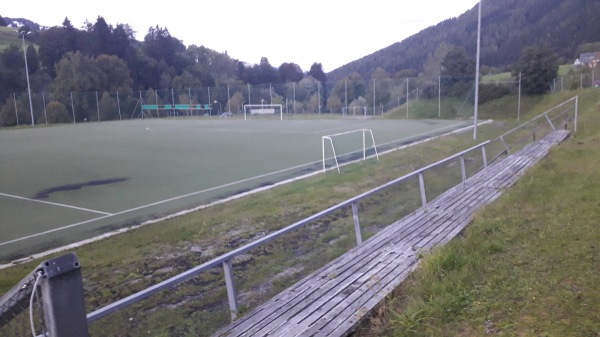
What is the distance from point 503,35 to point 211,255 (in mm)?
110114

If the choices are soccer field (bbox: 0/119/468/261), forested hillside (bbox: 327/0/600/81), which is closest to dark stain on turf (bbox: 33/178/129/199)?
soccer field (bbox: 0/119/468/261)

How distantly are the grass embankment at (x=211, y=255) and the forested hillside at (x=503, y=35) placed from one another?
7932 centimetres

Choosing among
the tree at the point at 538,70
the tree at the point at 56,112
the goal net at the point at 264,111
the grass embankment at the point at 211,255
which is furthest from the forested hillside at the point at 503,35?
the grass embankment at the point at 211,255

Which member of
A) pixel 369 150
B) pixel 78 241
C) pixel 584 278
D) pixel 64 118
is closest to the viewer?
pixel 584 278

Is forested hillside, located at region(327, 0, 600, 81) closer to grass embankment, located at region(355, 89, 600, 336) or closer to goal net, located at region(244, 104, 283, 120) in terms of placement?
goal net, located at region(244, 104, 283, 120)

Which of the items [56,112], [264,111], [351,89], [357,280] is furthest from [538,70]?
[56,112]

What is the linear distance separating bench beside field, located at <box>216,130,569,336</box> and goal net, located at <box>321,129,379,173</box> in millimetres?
8646

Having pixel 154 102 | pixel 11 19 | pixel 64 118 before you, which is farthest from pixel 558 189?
pixel 11 19

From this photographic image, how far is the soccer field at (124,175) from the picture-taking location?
36.9 feet

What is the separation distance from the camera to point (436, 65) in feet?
253

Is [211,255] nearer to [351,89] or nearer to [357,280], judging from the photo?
[357,280]

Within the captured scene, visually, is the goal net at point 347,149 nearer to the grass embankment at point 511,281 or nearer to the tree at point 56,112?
the grass embankment at point 511,281

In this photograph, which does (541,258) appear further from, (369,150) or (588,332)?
(369,150)

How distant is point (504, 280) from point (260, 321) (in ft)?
7.61
